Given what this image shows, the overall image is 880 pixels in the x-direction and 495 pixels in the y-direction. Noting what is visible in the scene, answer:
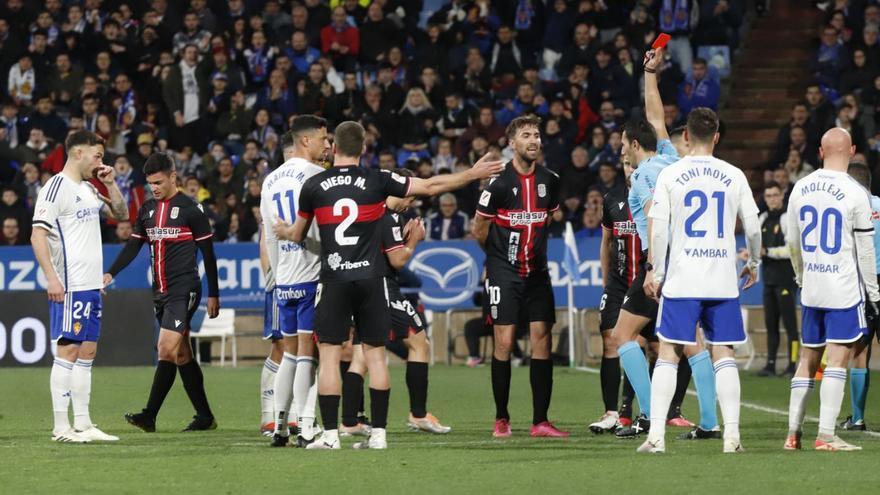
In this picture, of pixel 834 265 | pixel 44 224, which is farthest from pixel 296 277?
pixel 834 265

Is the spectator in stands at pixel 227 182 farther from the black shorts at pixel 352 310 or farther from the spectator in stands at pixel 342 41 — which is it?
the black shorts at pixel 352 310

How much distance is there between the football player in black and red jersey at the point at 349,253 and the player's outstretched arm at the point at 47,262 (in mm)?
2015

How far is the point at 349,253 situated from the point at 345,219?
237mm

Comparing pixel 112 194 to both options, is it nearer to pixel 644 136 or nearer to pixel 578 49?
pixel 644 136

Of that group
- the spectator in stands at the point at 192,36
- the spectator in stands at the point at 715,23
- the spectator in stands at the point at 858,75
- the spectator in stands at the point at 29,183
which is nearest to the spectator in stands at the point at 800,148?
the spectator in stands at the point at 858,75

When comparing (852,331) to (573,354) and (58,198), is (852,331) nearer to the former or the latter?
(58,198)

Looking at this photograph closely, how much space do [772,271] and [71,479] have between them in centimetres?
1241

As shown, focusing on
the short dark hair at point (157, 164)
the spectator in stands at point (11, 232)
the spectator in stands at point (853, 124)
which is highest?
the spectator in stands at point (853, 124)

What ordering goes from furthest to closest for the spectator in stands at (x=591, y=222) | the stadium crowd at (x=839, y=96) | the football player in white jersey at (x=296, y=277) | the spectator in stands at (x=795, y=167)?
the stadium crowd at (x=839, y=96) < the spectator in stands at (x=795, y=167) < the spectator in stands at (x=591, y=222) < the football player in white jersey at (x=296, y=277)

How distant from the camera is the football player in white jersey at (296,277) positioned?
437 inches

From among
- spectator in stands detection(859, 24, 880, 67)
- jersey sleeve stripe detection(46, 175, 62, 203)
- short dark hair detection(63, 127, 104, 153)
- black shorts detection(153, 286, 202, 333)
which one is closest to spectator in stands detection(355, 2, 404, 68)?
spectator in stands detection(859, 24, 880, 67)

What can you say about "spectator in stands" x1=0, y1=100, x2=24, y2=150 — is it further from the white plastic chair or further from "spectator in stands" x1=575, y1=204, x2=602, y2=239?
"spectator in stands" x1=575, y1=204, x2=602, y2=239

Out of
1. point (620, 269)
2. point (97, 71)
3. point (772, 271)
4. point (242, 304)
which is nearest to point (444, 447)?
point (620, 269)

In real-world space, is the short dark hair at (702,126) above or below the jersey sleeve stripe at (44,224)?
above
